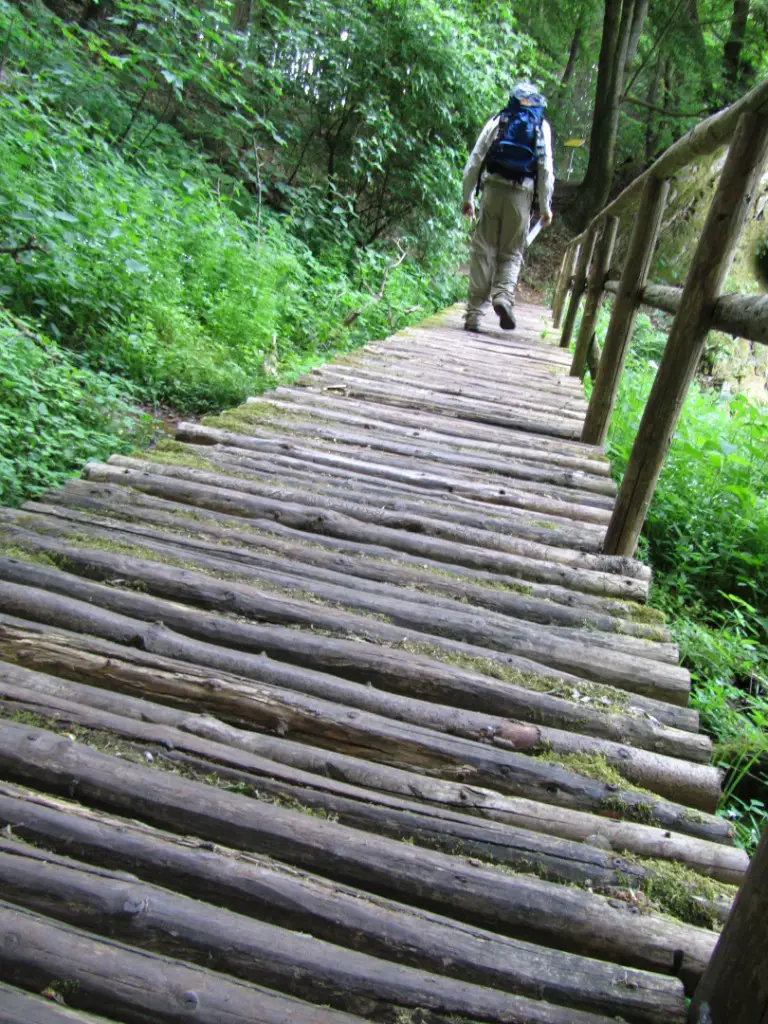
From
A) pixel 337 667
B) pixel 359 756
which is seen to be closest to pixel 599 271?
pixel 337 667

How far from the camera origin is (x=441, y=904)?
152cm

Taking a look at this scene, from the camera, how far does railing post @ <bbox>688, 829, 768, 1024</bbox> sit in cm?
115

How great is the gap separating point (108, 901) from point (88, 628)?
99 centimetres

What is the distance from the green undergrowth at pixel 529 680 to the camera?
2180mm

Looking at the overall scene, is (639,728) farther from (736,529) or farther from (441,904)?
(736,529)

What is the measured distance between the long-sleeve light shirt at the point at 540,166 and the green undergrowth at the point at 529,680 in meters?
5.61

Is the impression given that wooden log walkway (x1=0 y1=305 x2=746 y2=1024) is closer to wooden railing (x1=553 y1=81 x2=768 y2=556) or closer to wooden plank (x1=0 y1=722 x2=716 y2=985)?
wooden plank (x1=0 y1=722 x2=716 y2=985)

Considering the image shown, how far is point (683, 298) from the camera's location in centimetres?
263

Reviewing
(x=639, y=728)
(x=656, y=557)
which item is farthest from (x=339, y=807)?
(x=656, y=557)

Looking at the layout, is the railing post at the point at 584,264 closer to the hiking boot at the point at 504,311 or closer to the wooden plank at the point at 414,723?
the hiking boot at the point at 504,311

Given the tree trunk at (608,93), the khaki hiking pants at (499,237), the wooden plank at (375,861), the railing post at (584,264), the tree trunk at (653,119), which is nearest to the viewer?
the wooden plank at (375,861)

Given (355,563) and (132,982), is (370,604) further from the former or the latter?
(132,982)

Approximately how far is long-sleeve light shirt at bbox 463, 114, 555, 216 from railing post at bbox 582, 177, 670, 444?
3166 millimetres

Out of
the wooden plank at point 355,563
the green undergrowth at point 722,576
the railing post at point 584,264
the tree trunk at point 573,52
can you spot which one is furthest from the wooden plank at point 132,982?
the tree trunk at point 573,52
